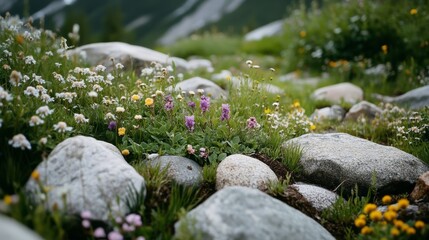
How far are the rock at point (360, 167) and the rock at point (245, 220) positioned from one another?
1021mm

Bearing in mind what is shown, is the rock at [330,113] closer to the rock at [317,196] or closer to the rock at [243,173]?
the rock at [317,196]

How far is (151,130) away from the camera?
364 cm

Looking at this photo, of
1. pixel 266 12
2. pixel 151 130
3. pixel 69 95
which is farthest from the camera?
pixel 266 12

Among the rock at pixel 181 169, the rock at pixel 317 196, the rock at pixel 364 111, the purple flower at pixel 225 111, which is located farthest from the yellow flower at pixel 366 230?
the rock at pixel 364 111

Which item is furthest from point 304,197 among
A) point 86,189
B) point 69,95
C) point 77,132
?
point 69,95

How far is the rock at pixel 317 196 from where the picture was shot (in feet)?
10.7

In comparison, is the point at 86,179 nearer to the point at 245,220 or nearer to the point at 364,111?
the point at 245,220

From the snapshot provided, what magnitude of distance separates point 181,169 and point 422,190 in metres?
2.16

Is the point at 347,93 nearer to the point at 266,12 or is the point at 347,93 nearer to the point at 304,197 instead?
the point at 304,197

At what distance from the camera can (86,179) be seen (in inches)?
102

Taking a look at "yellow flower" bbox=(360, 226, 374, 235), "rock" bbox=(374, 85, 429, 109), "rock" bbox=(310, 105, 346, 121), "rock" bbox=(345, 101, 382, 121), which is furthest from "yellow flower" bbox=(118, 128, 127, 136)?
"rock" bbox=(374, 85, 429, 109)

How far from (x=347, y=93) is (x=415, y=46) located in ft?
6.19

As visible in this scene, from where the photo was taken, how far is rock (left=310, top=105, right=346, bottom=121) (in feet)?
18.7

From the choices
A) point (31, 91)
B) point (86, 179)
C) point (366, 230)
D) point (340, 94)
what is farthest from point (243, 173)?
point (340, 94)
